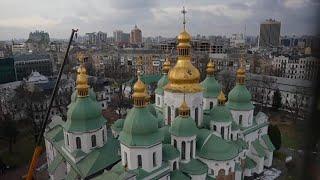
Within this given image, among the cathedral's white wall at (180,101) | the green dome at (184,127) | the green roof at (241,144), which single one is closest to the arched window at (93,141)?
the cathedral's white wall at (180,101)

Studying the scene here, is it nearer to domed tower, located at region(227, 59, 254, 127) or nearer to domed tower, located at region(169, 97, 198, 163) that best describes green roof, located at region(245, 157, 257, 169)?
domed tower, located at region(227, 59, 254, 127)

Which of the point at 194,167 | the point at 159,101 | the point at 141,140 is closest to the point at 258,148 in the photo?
the point at 194,167

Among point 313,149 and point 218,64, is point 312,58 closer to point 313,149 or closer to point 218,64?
point 313,149

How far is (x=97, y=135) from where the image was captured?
10.6m

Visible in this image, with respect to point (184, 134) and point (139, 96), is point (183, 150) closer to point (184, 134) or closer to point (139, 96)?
point (184, 134)

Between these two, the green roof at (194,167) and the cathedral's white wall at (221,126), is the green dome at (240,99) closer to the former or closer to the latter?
the cathedral's white wall at (221,126)

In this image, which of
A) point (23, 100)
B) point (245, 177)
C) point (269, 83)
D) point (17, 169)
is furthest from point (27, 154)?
point (269, 83)

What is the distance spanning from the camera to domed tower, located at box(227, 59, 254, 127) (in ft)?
40.6

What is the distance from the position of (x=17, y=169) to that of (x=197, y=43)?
45941 millimetres

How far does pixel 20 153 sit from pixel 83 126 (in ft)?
24.7

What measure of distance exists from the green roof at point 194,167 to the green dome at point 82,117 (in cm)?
344

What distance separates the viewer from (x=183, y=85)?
10461 millimetres

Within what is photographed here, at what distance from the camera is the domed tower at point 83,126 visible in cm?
1023

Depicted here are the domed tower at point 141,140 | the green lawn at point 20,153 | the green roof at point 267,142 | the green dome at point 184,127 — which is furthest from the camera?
the green lawn at point 20,153
